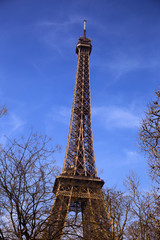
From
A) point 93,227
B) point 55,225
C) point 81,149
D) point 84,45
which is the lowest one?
point 55,225

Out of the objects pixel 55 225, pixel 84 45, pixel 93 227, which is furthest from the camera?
pixel 84 45

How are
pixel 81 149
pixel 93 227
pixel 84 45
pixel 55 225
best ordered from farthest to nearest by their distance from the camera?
pixel 84 45
pixel 81 149
pixel 93 227
pixel 55 225

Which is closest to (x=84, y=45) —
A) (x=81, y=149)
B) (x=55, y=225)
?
(x=81, y=149)

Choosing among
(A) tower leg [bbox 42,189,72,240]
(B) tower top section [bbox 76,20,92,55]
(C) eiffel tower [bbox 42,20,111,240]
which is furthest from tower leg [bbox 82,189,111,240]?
(B) tower top section [bbox 76,20,92,55]

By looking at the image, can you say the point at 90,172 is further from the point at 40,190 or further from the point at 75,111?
the point at 40,190

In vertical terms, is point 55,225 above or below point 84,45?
below

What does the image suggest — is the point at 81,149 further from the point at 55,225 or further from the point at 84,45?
the point at 55,225

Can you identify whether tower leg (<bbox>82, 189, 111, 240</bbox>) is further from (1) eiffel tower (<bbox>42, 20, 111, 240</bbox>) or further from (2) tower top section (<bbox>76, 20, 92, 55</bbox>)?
(2) tower top section (<bbox>76, 20, 92, 55</bbox>)

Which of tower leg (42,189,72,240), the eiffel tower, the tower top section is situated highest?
the tower top section

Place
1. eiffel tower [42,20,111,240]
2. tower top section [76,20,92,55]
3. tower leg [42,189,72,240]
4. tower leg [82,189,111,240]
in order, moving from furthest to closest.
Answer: tower top section [76,20,92,55] → eiffel tower [42,20,111,240] → tower leg [82,189,111,240] → tower leg [42,189,72,240]

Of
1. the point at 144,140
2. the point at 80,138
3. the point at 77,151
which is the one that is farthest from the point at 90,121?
the point at 144,140

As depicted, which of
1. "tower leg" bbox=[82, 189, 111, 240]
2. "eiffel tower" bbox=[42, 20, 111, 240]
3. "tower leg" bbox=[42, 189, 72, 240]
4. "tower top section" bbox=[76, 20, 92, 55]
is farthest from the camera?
"tower top section" bbox=[76, 20, 92, 55]

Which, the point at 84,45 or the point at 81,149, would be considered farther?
the point at 84,45

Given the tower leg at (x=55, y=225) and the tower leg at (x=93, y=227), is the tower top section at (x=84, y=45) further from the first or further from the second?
the tower leg at (x=55, y=225)
